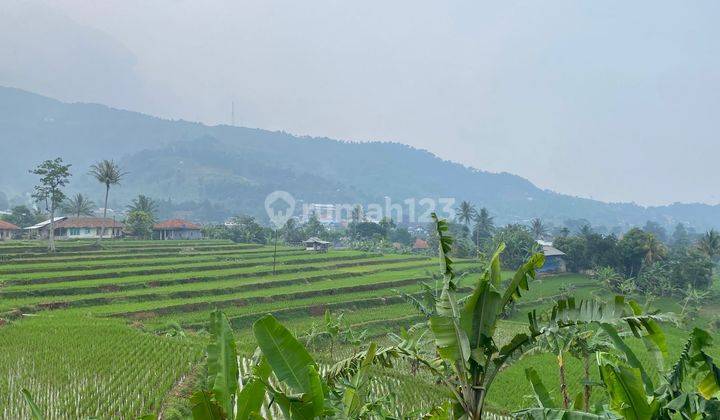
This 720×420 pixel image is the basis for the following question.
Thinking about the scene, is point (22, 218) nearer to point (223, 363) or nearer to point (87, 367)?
point (87, 367)

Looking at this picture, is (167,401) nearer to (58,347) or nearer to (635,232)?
(58,347)

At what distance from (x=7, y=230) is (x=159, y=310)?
41639 mm

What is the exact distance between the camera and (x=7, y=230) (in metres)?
55.3

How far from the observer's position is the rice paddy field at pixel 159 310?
42.4 ft

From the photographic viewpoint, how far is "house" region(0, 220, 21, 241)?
178 feet

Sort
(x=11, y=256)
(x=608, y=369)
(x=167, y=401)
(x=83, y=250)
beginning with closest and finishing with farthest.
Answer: (x=608, y=369) → (x=167, y=401) → (x=11, y=256) → (x=83, y=250)

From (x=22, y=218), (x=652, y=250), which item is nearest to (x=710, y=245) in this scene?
(x=652, y=250)

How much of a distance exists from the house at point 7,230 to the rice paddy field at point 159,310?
55.2ft

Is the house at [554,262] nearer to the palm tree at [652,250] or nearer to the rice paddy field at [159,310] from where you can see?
the rice paddy field at [159,310]

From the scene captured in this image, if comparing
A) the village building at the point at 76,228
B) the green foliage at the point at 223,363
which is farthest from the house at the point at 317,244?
the green foliage at the point at 223,363

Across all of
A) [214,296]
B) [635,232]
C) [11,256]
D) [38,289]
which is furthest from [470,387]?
[635,232]

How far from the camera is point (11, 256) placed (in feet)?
113

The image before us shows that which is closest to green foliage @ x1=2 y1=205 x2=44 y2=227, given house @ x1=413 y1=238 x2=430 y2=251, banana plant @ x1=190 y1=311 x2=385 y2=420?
house @ x1=413 y1=238 x2=430 y2=251

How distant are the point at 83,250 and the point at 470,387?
136ft
